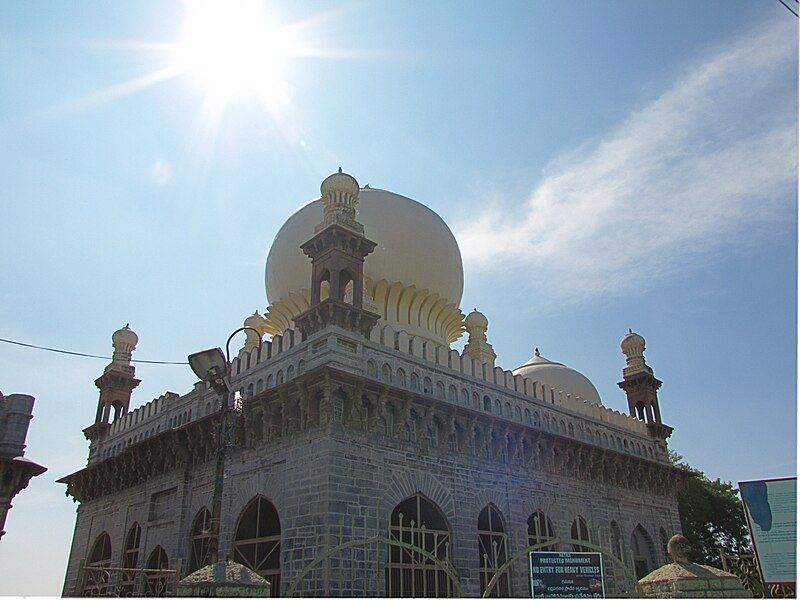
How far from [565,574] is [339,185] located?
440 inches

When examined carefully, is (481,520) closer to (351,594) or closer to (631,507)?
(351,594)

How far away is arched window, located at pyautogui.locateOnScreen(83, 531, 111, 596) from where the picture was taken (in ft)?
66.4

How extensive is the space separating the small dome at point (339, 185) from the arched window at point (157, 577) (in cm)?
1070

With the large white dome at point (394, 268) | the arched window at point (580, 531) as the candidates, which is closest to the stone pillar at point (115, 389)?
the large white dome at point (394, 268)

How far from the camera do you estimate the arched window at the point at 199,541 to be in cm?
1720

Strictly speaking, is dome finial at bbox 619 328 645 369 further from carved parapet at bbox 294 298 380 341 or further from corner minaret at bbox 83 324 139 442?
corner minaret at bbox 83 324 139 442

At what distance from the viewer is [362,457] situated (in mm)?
14609

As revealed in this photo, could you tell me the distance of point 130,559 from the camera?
65.6 feet

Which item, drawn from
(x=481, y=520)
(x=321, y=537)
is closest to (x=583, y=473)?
(x=481, y=520)

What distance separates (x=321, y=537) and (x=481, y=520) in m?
5.18

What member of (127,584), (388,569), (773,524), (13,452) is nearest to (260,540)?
(388,569)

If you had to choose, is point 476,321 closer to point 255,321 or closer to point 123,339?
point 255,321

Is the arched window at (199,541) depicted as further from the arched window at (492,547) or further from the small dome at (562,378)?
the small dome at (562,378)

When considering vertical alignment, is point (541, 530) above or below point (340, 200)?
below
